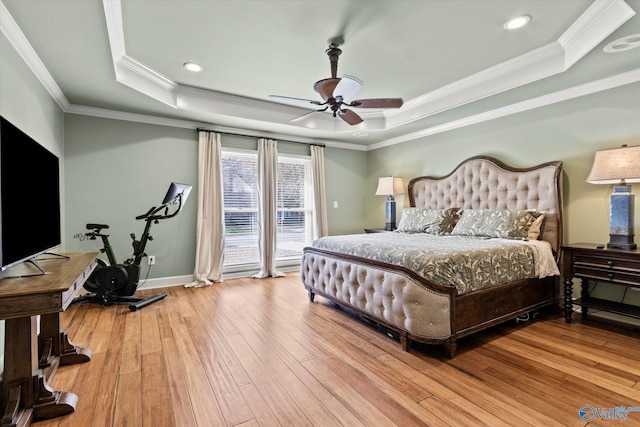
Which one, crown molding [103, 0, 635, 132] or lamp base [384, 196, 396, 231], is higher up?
crown molding [103, 0, 635, 132]

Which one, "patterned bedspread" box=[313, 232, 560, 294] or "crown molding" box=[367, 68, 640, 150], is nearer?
"patterned bedspread" box=[313, 232, 560, 294]

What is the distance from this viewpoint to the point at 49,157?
2.34 m

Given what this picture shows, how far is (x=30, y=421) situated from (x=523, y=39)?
4.39 metres

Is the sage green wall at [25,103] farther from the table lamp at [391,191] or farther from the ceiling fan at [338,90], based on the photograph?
the table lamp at [391,191]

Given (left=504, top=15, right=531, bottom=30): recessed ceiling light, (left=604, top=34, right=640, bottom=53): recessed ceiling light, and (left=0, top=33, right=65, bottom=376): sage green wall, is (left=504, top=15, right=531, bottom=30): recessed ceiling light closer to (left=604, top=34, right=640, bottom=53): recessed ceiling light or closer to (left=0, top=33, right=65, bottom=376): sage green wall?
(left=604, top=34, right=640, bottom=53): recessed ceiling light

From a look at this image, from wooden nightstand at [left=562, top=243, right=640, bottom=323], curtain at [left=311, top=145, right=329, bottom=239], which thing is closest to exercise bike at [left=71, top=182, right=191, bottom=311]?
curtain at [left=311, top=145, right=329, bottom=239]

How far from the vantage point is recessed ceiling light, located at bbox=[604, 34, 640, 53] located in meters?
2.40

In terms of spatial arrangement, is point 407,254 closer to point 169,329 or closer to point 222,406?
point 222,406

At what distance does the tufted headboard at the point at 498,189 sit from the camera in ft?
11.3

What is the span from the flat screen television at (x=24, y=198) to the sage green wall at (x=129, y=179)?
1832mm

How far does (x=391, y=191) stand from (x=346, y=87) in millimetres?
2968

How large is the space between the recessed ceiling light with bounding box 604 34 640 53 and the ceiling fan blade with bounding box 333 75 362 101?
80.5 inches

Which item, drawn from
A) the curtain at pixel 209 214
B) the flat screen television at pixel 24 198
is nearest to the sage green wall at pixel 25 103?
the flat screen television at pixel 24 198

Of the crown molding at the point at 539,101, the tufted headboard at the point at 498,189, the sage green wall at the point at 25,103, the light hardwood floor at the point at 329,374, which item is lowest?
the light hardwood floor at the point at 329,374
